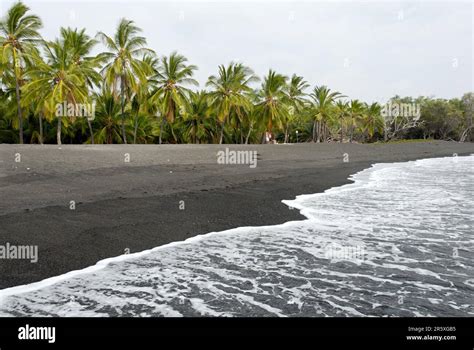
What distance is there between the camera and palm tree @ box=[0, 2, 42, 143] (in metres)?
26.9

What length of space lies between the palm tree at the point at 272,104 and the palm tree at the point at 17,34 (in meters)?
21.7

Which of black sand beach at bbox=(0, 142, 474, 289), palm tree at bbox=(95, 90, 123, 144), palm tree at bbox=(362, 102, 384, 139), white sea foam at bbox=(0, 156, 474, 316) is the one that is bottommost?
white sea foam at bbox=(0, 156, 474, 316)

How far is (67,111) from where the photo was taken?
95.0 feet

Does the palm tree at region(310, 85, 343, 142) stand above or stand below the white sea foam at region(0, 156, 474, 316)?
above

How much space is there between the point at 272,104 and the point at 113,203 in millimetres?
33080

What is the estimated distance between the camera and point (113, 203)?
849 cm

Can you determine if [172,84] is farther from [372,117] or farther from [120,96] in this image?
[372,117]

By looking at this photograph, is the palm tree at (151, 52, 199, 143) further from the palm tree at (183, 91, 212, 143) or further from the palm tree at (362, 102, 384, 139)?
the palm tree at (362, 102, 384, 139)

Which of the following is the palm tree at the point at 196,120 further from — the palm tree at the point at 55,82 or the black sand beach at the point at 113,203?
the black sand beach at the point at 113,203

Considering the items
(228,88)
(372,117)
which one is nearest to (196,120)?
(228,88)

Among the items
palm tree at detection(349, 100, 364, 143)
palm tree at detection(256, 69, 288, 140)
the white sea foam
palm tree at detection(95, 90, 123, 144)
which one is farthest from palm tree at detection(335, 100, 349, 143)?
the white sea foam

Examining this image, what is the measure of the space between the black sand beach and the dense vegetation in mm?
14145
